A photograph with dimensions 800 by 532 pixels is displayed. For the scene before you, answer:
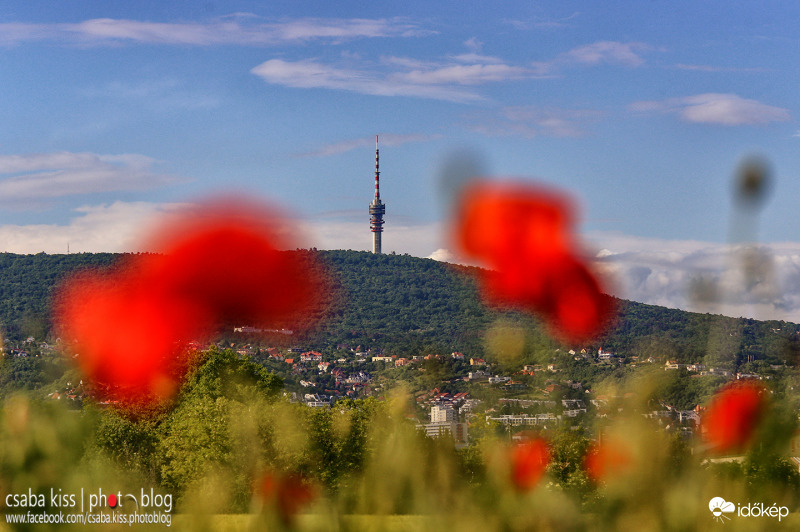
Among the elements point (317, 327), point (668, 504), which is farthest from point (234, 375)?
point (668, 504)

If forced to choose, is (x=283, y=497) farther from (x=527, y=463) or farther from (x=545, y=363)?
(x=545, y=363)

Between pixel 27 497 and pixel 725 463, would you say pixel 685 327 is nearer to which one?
pixel 725 463

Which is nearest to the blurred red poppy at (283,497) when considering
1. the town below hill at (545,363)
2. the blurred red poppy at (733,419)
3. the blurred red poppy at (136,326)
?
the town below hill at (545,363)

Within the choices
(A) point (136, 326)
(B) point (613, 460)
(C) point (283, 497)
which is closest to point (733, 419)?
(B) point (613, 460)

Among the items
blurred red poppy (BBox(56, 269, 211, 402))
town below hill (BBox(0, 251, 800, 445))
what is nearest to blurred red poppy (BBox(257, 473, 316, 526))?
town below hill (BBox(0, 251, 800, 445))

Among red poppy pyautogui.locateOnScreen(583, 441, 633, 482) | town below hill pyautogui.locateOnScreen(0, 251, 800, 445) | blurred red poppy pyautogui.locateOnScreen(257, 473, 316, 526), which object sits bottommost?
blurred red poppy pyautogui.locateOnScreen(257, 473, 316, 526)

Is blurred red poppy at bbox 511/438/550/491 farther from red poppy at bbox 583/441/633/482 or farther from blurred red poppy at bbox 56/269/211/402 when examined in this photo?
blurred red poppy at bbox 56/269/211/402
